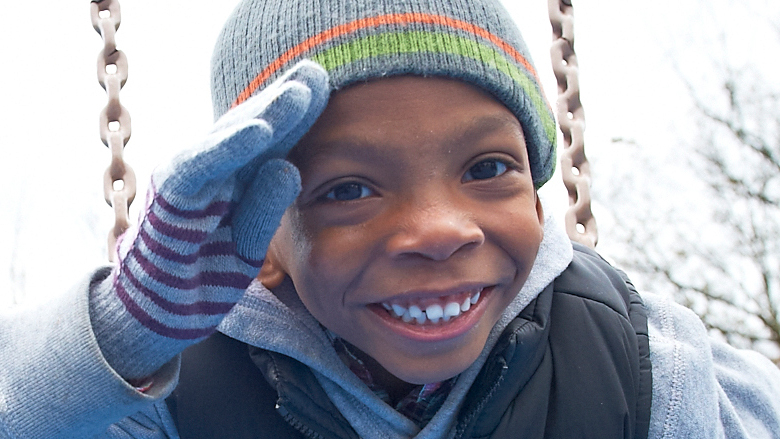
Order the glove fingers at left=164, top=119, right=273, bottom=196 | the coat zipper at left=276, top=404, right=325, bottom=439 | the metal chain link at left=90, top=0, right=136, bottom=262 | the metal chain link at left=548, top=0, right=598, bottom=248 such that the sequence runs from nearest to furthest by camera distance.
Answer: the glove fingers at left=164, top=119, right=273, bottom=196 < the coat zipper at left=276, top=404, right=325, bottom=439 < the metal chain link at left=90, top=0, right=136, bottom=262 < the metal chain link at left=548, top=0, right=598, bottom=248

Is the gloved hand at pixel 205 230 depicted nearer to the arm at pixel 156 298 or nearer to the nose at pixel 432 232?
the arm at pixel 156 298

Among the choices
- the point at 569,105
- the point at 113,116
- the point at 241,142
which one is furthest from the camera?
the point at 569,105

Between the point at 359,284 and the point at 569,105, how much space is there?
2.70ft

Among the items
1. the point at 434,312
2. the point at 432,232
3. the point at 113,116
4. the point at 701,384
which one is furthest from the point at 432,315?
the point at 113,116

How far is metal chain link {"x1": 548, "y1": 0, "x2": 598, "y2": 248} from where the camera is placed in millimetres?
1376

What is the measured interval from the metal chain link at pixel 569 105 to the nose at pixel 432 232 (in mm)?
710

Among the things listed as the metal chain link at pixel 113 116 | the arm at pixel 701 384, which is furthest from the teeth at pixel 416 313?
the metal chain link at pixel 113 116

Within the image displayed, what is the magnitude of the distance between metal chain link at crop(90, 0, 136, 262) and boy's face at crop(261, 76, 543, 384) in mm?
520

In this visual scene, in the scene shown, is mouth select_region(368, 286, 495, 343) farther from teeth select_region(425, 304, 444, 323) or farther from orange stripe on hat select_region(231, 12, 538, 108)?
orange stripe on hat select_region(231, 12, 538, 108)

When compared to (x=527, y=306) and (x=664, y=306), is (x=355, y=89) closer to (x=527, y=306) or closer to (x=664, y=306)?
(x=527, y=306)

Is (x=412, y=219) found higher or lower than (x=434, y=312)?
higher

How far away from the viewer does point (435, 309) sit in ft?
2.45

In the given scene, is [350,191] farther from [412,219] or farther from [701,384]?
[701,384]

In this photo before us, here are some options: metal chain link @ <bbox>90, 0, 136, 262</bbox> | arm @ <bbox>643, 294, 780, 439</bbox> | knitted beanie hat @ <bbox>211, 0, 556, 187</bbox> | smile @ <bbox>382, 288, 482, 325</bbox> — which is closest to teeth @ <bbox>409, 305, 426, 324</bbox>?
smile @ <bbox>382, 288, 482, 325</bbox>
